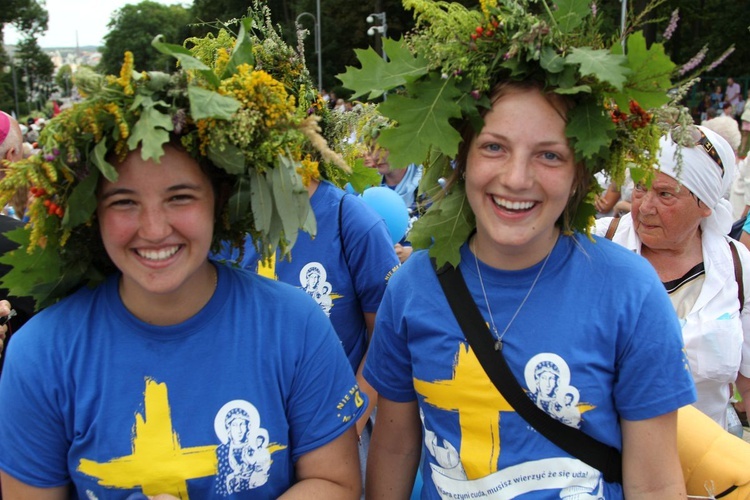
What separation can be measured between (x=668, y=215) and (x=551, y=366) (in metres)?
1.56

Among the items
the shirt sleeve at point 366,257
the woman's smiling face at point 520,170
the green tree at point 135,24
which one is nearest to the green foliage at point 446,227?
the woman's smiling face at point 520,170

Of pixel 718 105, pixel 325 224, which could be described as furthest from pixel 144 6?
pixel 325 224

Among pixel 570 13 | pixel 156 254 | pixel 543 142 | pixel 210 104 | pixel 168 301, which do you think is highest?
pixel 570 13

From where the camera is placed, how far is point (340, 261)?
3.01 meters

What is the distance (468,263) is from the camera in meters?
2.24

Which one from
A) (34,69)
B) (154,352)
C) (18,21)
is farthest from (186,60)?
(34,69)

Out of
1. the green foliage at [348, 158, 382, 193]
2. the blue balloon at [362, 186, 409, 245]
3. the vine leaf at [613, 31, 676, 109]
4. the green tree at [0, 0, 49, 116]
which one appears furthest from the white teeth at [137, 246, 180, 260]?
the green tree at [0, 0, 49, 116]

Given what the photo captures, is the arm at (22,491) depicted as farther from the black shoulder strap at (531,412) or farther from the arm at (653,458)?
the arm at (653,458)

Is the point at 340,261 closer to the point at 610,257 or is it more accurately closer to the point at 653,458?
the point at 610,257

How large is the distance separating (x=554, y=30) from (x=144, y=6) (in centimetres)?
11348

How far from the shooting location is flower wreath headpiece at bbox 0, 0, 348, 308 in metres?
1.81

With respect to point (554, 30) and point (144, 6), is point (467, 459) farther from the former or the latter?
point (144, 6)

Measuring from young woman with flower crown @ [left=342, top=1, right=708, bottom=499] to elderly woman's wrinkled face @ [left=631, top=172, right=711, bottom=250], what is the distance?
1188mm

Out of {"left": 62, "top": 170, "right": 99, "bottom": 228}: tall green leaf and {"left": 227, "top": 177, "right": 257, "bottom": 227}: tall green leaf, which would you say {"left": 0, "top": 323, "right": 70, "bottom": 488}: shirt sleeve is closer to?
{"left": 62, "top": 170, "right": 99, "bottom": 228}: tall green leaf
